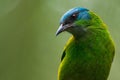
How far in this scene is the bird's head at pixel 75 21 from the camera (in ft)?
19.2

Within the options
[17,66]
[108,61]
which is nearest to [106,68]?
[108,61]

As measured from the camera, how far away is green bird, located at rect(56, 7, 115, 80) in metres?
5.93

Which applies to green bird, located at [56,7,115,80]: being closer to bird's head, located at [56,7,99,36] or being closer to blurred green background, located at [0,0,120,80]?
bird's head, located at [56,7,99,36]

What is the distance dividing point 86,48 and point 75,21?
13.2 inches

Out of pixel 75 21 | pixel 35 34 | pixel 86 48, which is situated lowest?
pixel 35 34

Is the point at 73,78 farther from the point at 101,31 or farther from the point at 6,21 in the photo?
the point at 6,21

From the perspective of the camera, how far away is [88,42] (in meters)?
6.03

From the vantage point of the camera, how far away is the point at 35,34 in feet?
32.3

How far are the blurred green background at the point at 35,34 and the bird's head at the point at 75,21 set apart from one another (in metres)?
3.33

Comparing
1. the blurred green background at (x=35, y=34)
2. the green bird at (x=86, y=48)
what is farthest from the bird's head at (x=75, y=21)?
the blurred green background at (x=35, y=34)

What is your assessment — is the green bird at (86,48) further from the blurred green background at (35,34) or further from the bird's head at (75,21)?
the blurred green background at (35,34)

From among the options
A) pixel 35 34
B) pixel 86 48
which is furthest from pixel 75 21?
pixel 35 34

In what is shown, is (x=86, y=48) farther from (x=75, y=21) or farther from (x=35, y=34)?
(x=35, y=34)

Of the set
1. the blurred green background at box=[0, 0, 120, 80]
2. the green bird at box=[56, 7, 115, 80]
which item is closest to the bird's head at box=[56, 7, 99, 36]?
the green bird at box=[56, 7, 115, 80]
